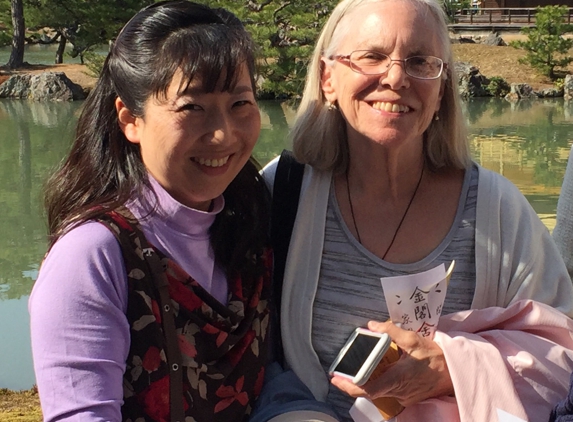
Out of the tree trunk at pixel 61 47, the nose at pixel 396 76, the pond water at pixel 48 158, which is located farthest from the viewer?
the tree trunk at pixel 61 47

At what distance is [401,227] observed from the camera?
5.48 ft

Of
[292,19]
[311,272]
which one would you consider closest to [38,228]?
[311,272]

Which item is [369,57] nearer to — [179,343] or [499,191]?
[499,191]

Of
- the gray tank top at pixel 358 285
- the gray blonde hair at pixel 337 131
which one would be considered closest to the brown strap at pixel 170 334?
the gray tank top at pixel 358 285

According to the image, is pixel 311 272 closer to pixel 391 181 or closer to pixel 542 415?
pixel 391 181

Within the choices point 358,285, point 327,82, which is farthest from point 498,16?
point 358,285

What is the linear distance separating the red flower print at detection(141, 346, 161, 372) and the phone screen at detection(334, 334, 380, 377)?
32 cm

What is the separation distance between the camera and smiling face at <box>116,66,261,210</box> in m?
1.28

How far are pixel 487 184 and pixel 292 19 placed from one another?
42.7 feet

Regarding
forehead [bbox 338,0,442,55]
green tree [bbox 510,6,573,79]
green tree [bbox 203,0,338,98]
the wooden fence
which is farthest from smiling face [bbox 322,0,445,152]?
the wooden fence

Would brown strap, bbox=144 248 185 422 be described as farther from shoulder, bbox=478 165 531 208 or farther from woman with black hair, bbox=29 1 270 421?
shoulder, bbox=478 165 531 208

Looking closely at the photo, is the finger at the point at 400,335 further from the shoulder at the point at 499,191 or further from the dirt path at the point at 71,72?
the dirt path at the point at 71,72

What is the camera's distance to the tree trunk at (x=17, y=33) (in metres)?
17.6

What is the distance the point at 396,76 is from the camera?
1.56 m
